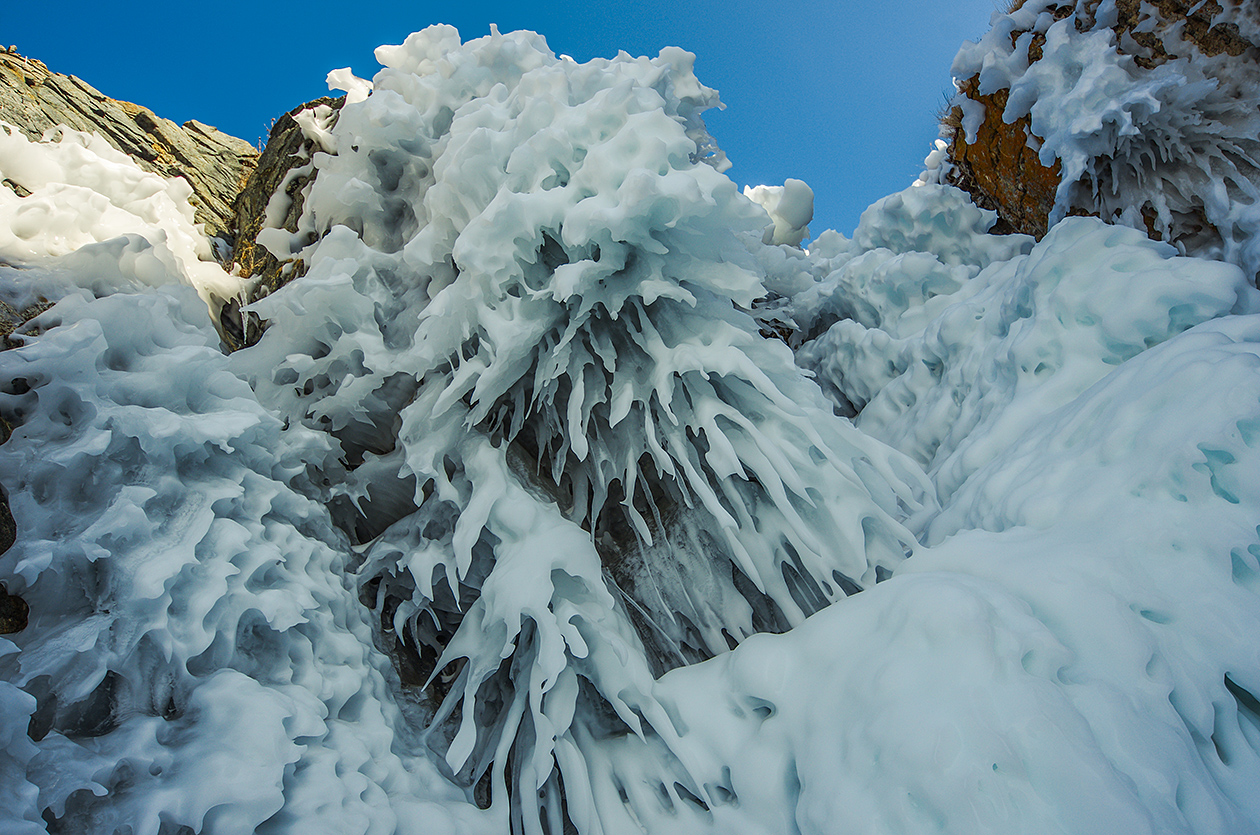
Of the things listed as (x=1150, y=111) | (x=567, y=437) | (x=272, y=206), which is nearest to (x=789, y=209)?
(x=1150, y=111)

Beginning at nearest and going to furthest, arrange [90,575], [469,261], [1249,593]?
[1249,593]
[90,575]
[469,261]

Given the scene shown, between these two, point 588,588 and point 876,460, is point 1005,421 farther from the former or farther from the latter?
point 588,588

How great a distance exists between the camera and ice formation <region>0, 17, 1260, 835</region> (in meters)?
1.82

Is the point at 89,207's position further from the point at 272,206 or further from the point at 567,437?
the point at 567,437

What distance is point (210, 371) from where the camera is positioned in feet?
9.25

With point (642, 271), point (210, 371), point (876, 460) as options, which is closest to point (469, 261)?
point (642, 271)

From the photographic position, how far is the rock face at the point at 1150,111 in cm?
325

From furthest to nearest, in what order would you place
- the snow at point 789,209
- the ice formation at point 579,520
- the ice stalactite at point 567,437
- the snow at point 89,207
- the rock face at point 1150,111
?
the snow at point 789,209 < the rock face at point 1150,111 < the snow at point 89,207 < the ice stalactite at point 567,437 < the ice formation at point 579,520

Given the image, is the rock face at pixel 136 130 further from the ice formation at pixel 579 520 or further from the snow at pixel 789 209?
the snow at pixel 789 209

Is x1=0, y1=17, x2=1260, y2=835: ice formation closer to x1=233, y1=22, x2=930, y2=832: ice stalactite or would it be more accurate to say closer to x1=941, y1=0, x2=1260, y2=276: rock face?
x1=233, y1=22, x2=930, y2=832: ice stalactite

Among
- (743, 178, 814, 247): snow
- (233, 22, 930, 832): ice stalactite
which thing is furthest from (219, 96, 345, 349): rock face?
(743, 178, 814, 247): snow

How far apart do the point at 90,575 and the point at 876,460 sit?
10.5 ft

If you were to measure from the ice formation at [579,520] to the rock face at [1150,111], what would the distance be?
0.41m

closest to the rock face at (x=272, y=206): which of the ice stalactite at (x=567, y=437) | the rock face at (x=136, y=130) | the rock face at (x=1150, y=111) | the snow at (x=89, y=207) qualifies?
the snow at (x=89, y=207)
